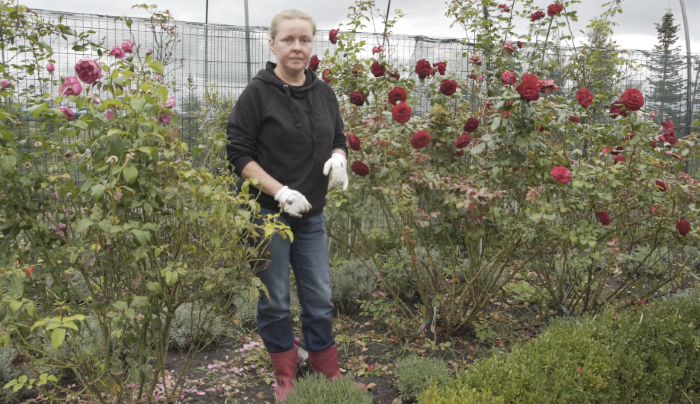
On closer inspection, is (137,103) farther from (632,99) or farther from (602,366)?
(632,99)

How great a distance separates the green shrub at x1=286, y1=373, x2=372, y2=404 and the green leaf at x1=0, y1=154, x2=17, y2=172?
122cm

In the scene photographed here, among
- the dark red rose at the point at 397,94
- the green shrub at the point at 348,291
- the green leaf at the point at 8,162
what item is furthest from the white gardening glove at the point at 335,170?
the green shrub at the point at 348,291

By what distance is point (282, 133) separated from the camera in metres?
2.22

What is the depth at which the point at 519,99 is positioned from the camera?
2412 millimetres

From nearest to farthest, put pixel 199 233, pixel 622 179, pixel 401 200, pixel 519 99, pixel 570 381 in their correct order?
pixel 199 233
pixel 570 381
pixel 519 99
pixel 401 200
pixel 622 179

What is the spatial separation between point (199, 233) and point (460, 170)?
5.35 feet

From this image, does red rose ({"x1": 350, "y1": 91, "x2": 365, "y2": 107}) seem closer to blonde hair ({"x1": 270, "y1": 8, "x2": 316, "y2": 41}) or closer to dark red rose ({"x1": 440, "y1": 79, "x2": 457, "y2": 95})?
dark red rose ({"x1": 440, "y1": 79, "x2": 457, "y2": 95})

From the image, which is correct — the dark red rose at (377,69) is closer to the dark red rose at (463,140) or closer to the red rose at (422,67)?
the red rose at (422,67)

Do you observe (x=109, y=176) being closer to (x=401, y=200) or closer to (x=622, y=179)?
(x=401, y=200)

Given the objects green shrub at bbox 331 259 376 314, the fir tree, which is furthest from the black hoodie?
the fir tree

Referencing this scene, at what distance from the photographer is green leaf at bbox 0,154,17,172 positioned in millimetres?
1489

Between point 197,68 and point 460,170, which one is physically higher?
point 197,68

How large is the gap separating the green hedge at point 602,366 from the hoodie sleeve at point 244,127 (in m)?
1.14

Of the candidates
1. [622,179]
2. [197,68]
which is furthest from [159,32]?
[622,179]
